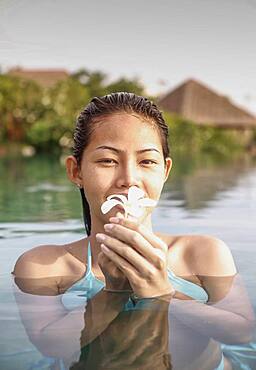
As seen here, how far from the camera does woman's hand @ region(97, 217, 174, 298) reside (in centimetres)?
181

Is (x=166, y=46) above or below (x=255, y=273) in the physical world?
below

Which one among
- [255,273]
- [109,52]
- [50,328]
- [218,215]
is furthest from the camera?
[109,52]

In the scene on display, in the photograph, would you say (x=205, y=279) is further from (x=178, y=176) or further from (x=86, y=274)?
(x=178, y=176)

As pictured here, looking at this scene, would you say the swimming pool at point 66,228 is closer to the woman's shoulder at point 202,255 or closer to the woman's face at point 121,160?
the woman's shoulder at point 202,255

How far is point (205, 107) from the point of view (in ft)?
142

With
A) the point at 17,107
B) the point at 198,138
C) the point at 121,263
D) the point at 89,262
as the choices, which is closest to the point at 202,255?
the point at 89,262

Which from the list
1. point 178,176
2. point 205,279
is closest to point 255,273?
point 205,279

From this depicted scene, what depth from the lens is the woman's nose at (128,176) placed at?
214cm

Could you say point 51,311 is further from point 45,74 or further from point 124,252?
point 45,74

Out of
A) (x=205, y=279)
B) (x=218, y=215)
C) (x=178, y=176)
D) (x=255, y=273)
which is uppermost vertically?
(x=205, y=279)

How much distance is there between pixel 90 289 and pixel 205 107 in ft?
136

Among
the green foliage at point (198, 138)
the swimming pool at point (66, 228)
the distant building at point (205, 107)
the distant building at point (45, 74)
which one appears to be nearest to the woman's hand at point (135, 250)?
the swimming pool at point (66, 228)

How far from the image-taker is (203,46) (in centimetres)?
4128

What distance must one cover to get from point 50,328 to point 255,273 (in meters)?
1.49
